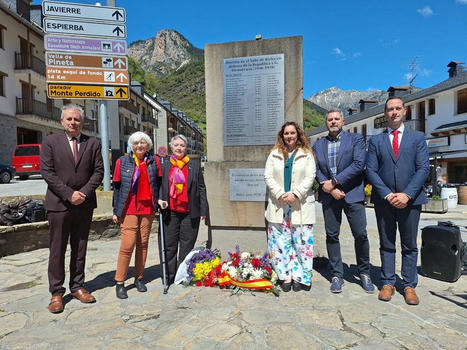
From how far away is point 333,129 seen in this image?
11.8ft

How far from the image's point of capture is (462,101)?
70.0 ft

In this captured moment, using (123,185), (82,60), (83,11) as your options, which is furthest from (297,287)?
(83,11)

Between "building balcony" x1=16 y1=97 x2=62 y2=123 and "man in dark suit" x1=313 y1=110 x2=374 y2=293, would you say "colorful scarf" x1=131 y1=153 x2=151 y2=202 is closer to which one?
"man in dark suit" x1=313 y1=110 x2=374 y2=293

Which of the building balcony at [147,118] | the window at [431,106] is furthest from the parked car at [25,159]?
the window at [431,106]

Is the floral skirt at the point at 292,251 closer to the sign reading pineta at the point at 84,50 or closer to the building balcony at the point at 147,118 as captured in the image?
the sign reading pineta at the point at 84,50

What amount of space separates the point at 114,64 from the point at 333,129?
16.0 ft

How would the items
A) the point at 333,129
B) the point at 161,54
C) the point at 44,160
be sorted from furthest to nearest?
the point at 161,54
the point at 333,129
the point at 44,160

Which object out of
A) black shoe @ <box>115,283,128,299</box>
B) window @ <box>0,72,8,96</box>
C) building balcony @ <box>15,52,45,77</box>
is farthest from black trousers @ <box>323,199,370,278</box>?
building balcony @ <box>15,52,45,77</box>

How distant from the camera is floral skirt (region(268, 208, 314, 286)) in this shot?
3.61 meters

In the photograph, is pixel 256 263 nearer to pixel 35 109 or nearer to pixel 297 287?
pixel 297 287

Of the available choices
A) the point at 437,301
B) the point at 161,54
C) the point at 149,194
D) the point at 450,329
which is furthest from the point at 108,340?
the point at 161,54

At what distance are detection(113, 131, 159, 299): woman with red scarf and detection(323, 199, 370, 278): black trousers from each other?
2127 mm

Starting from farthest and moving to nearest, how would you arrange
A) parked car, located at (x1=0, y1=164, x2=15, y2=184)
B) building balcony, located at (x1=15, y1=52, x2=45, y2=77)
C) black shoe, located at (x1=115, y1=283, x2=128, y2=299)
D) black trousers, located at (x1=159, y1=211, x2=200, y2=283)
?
1. building balcony, located at (x1=15, y1=52, x2=45, y2=77)
2. parked car, located at (x1=0, y1=164, x2=15, y2=184)
3. black trousers, located at (x1=159, y1=211, x2=200, y2=283)
4. black shoe, located at (x1=115, y1=283, x2=128, y2=299)

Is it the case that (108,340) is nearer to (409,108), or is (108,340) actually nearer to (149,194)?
(149,194)
